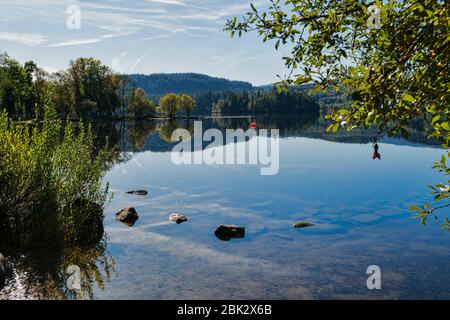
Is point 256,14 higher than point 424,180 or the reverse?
higher

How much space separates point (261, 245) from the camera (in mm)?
23109

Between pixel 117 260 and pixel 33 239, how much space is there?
3.83m

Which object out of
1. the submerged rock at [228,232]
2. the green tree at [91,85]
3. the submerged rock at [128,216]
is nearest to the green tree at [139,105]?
the green tree at [91,85]

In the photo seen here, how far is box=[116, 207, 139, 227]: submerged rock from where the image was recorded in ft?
89.7

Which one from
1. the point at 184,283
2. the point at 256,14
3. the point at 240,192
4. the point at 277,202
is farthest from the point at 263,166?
the point at 256,14

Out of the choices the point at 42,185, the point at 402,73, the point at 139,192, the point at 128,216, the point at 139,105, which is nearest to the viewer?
the point at 402,73

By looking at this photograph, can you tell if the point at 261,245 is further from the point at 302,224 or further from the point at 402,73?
the point at 402,73

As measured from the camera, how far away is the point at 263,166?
183 feet

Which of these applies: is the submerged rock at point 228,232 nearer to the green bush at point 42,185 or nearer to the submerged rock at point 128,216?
the submerged rock at point 128,216

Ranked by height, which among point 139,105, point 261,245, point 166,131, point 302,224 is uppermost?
point 139,105

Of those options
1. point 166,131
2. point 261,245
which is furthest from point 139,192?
point 166,131

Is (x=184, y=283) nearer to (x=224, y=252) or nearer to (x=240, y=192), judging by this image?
(x=224, y=252)

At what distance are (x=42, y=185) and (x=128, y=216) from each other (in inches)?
377
